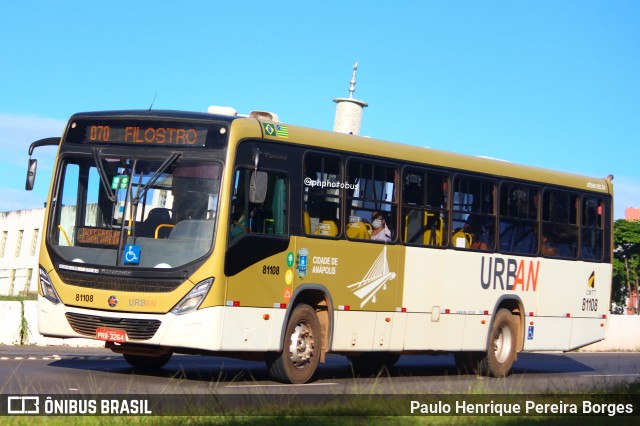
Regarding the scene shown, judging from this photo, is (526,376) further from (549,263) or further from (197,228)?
(197,228)

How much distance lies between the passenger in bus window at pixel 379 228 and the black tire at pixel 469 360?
345 cm

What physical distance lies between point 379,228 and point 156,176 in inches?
149

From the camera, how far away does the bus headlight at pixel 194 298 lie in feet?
48.0

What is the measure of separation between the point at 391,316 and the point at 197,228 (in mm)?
4042

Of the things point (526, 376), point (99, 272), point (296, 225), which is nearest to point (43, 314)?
point (99, 272)

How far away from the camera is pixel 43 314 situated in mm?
15422

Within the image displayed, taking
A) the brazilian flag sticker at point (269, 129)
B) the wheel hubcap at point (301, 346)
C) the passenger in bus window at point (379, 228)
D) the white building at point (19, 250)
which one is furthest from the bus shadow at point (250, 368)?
the white building at point (19, 250)

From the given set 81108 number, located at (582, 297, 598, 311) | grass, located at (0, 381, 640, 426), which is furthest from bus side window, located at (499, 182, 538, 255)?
grass, located at (0, 381, 640, 426)

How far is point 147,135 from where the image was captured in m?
15.4

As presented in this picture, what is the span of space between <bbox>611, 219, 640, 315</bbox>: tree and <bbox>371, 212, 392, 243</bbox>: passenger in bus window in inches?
2225

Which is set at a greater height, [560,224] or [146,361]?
[560,224]

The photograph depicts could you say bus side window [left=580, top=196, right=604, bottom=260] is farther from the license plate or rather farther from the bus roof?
the license plate

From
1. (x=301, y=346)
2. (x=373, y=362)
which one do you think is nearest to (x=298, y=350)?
(x=301, y=346)

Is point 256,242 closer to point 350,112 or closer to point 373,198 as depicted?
point 373,198
